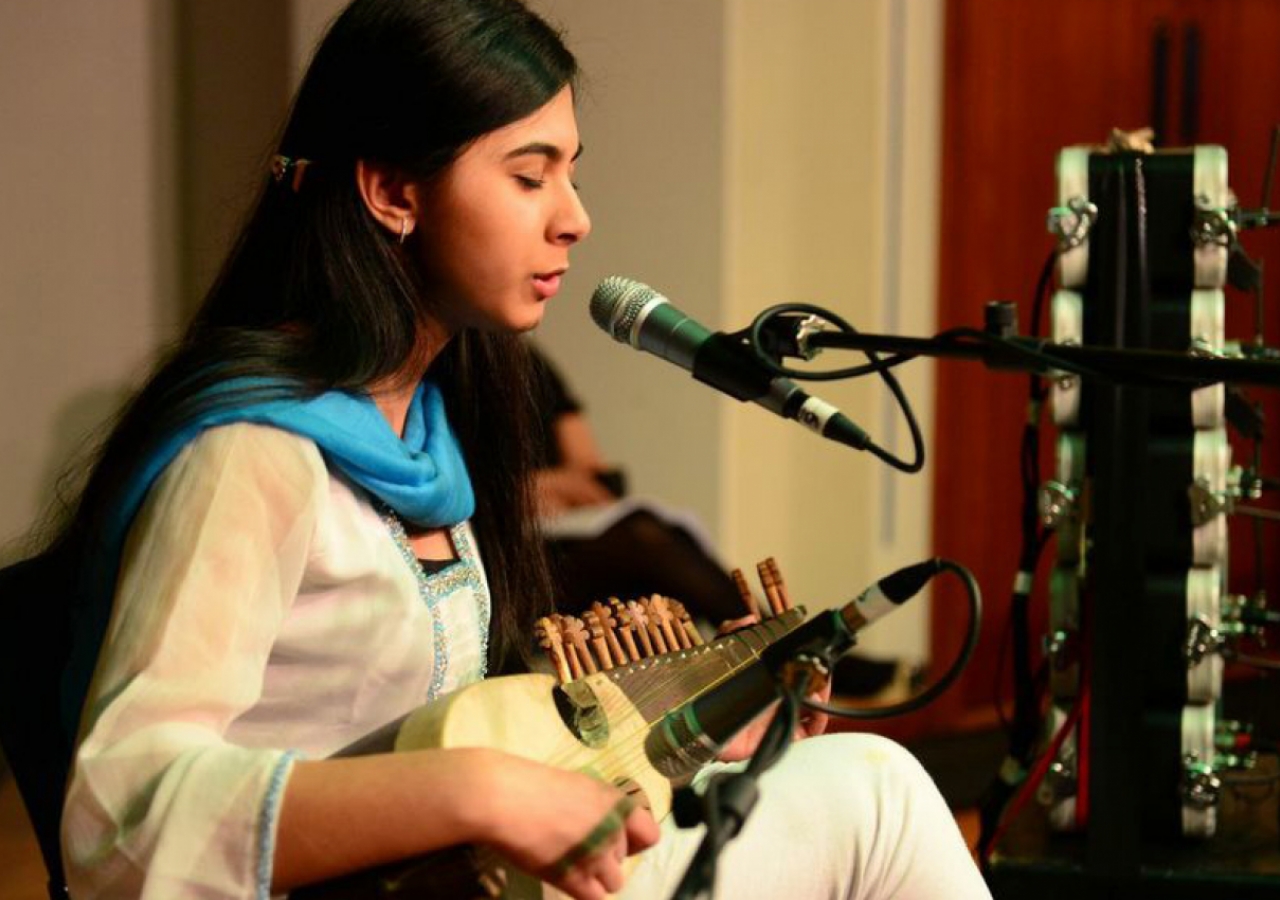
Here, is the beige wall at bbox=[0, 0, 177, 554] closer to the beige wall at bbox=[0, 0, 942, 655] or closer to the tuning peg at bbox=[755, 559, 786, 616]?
the beige wall at bbox=[0, 0, 942, 655]

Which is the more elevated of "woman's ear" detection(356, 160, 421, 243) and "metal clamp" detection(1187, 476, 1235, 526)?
"woman's ear" detection(356, 160, 421, 243)

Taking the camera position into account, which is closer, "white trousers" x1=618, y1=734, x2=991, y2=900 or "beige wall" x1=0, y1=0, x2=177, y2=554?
"white trousers" x1=618, y1=734, x2=991, y2=900

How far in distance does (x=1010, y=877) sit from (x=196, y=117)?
7.15 ft

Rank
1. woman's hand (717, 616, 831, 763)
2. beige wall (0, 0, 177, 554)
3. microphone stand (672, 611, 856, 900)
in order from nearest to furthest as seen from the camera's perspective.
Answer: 1. microphone stand (672, 611, 856, 900)
2. woman's hand (717, 616, 831, 763)
3. beige wall (0, 0, 177, 554)

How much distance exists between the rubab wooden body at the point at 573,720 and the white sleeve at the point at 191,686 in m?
0.08

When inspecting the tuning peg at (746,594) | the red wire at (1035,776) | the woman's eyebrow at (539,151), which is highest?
the woman's eyebrow at (539,151)

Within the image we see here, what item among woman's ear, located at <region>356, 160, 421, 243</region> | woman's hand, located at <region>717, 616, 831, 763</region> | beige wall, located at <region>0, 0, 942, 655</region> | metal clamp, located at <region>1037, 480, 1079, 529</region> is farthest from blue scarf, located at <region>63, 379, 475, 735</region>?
beige wall, located at <region>0, 0, 942, 655</region>

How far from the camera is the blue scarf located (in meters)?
1.30

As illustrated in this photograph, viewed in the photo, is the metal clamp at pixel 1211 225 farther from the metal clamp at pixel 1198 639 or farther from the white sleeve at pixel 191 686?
the white sleeve at pixel 191 686

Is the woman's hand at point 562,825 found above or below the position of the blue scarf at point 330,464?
below

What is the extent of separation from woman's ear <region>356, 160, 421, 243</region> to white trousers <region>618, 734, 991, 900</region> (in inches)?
21.3

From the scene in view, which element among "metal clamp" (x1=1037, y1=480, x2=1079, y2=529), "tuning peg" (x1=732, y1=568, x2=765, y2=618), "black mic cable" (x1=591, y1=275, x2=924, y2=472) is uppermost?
"black mic cable" (x1=591, y1=275, x2=924, y2=472)

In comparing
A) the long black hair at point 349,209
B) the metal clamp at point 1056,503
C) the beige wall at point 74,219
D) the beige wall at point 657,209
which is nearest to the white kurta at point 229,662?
the long black hair at point 349,209

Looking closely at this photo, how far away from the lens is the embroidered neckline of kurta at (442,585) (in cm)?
146
